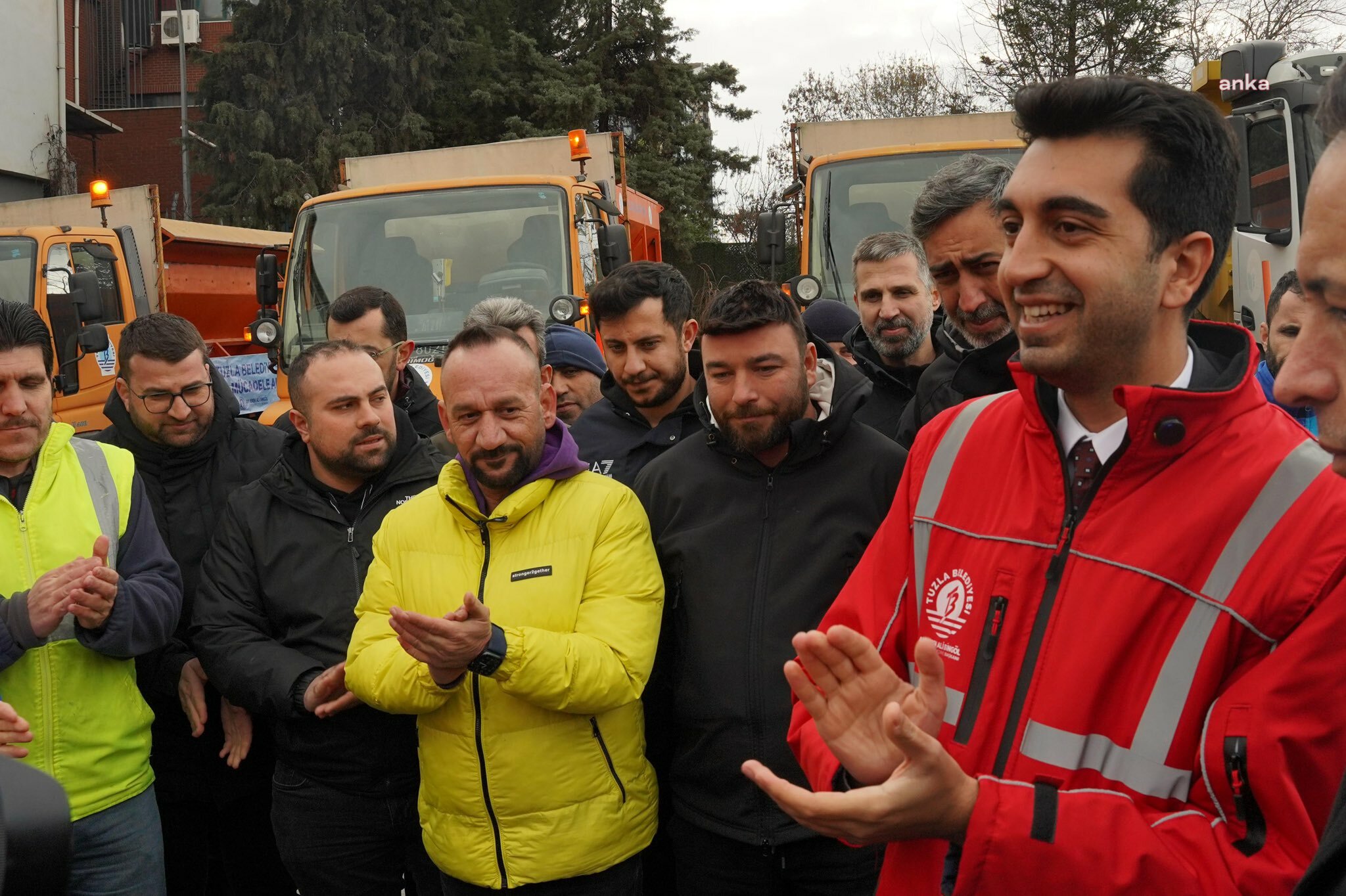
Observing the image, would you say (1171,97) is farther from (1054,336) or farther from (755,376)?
(755,376)

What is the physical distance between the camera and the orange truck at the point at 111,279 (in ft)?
35.3

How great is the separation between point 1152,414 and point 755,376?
146 cm

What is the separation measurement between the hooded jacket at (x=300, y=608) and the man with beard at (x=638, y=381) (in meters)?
0.61

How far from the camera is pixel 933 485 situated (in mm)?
2129

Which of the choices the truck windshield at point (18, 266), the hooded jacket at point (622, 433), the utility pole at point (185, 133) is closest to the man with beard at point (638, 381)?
the hooded jacket at point (622, 433)

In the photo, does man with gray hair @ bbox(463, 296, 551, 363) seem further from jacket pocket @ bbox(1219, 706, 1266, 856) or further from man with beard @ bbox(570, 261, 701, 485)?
jacket pocket @ bbox(1219, 706, 1266, 856)

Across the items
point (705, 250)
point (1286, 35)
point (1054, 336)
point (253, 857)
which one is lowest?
point (253, 857)

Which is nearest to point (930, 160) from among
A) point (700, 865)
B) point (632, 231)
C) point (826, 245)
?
point (826, 245)

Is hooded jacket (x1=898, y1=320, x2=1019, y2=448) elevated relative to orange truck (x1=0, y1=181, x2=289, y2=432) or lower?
lower

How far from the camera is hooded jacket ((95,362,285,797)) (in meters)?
4.10

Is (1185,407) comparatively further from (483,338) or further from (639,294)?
(639,294)

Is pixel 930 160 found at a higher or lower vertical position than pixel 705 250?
lower

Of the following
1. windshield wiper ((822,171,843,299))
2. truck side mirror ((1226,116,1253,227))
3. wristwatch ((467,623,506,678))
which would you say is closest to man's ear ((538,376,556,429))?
wristwatch ((467,623,506,678))

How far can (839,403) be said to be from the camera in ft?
10.5
